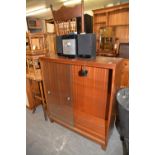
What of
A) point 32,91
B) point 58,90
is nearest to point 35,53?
point 58,90

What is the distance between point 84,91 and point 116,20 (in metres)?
2.40

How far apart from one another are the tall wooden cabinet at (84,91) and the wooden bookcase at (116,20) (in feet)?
6.30

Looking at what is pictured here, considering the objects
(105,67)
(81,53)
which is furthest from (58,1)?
(105,67)

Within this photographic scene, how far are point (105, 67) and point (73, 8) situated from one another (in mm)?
752

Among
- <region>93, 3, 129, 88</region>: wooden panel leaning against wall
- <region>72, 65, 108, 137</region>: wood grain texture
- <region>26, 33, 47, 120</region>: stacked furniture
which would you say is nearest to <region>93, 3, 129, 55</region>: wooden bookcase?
<region>93, 3, 129, 88</region>: wooden panel leaning against wall

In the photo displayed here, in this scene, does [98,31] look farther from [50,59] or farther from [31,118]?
[31,118]

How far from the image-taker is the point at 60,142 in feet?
5.38

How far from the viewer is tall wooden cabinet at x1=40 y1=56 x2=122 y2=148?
4.13 feet


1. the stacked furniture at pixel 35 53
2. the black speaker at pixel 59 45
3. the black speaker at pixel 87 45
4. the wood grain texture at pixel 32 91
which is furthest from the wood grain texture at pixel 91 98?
the wood grain texture at pixel 32 91

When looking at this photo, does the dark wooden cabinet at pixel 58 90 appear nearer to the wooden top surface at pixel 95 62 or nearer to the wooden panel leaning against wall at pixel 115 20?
the wooden top surface at pixel 95 62

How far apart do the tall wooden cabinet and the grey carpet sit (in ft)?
0.34

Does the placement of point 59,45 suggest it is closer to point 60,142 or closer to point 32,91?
point 32,91

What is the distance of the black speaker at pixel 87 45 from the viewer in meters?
1.33
